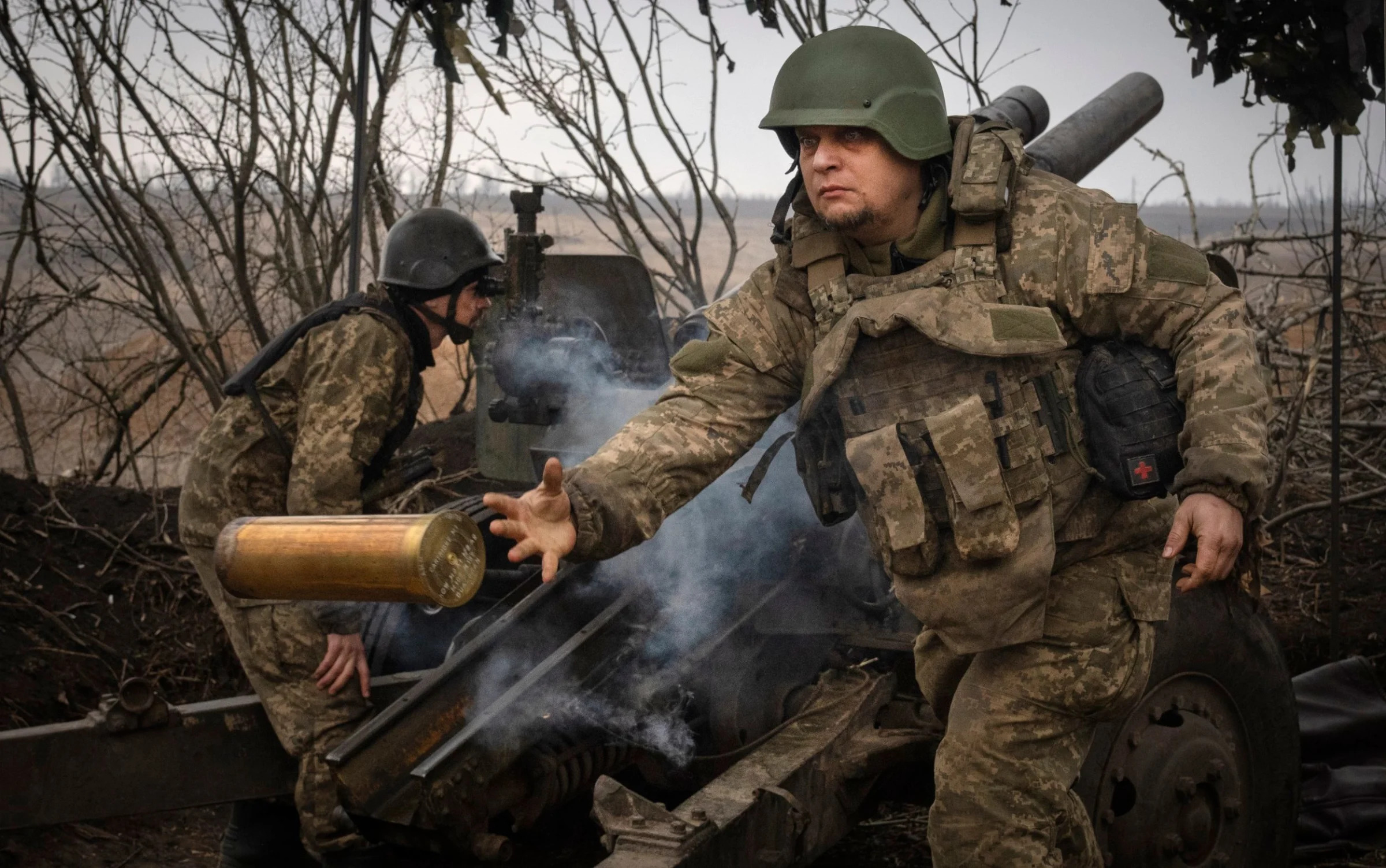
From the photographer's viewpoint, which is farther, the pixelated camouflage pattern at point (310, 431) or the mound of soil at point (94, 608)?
the mound of soil at point (94, 608)

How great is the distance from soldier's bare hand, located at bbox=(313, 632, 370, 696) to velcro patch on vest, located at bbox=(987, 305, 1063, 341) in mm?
2270

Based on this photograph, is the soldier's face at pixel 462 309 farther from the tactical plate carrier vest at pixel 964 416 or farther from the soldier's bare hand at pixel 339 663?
the tactical plate carrier vest at pixel 964 416

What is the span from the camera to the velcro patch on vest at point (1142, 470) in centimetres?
281

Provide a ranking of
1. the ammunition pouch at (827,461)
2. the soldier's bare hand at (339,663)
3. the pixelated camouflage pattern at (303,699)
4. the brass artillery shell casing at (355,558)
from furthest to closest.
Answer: the soldier's bare hand at (339,663)
the pixelated camouflage pattern at (303,699)
the ammunition pouch at (827,461)
the brass artillery shell casing at (355,558)

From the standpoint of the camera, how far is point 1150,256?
2865mm

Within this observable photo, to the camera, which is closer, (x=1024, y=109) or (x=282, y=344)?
(x=282, y=344)

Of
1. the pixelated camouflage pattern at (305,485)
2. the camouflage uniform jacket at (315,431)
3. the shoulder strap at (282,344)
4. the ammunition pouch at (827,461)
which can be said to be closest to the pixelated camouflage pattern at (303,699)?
the pixelated camouflage pattern at (305,485)

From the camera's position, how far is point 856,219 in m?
2.97

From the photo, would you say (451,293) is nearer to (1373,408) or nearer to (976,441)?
(976,441)

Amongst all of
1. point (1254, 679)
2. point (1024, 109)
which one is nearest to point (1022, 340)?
point (1254, 679)

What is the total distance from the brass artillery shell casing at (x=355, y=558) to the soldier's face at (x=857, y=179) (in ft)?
3.60

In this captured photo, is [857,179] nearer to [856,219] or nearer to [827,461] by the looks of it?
[856,219]

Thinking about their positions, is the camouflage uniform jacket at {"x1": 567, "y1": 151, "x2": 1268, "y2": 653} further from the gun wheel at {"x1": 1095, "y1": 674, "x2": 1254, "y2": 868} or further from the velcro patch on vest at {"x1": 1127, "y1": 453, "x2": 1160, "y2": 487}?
the gun wheel at {"x1": 1095, "y1": 674, "x2": 1254, "y2": 868}

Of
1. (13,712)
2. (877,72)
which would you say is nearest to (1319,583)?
(877,72)
